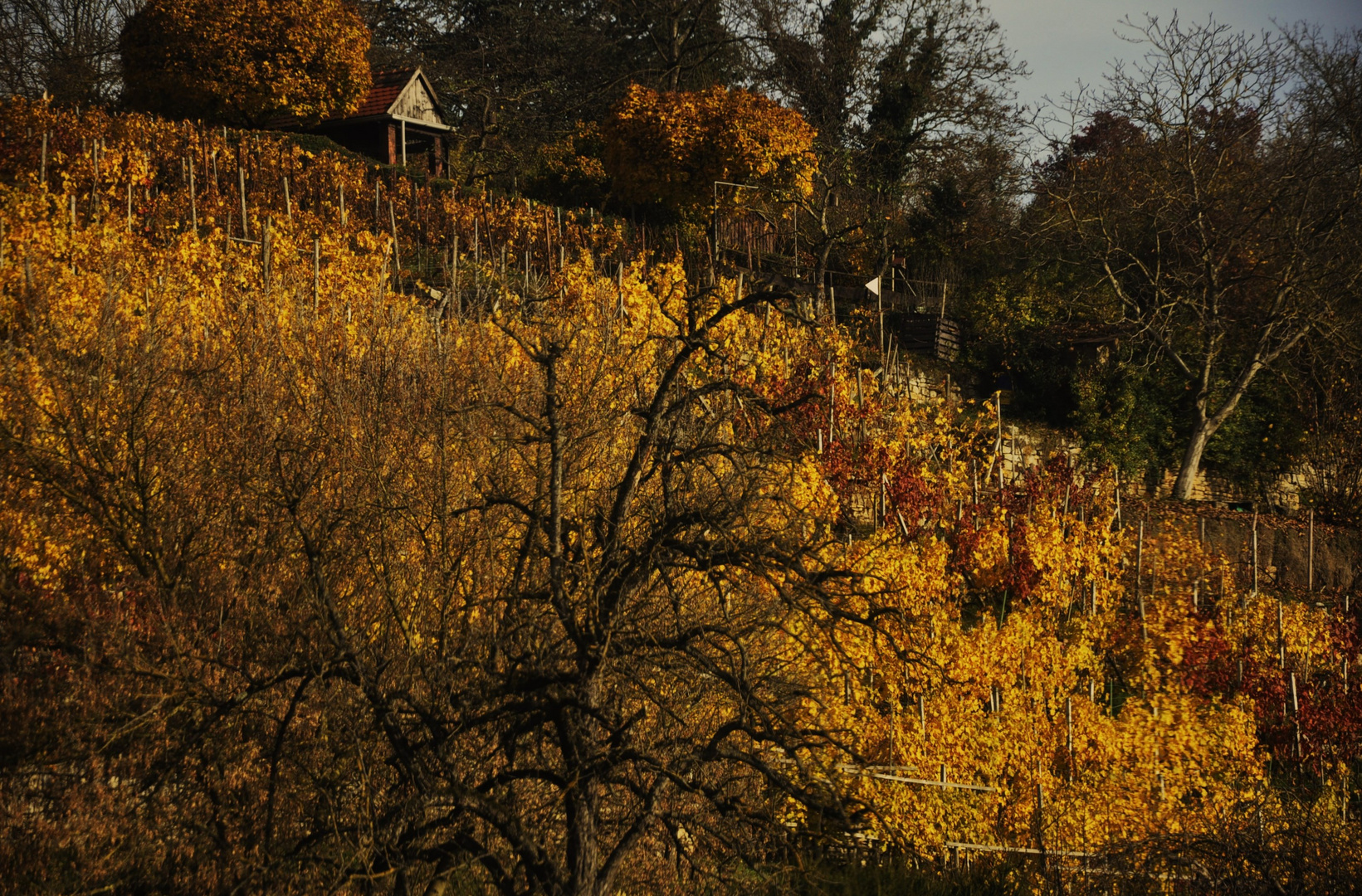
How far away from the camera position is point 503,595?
7273 millimetres

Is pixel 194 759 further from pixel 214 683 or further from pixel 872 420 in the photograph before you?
pixel 872 420

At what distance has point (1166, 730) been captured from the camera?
41.4ft

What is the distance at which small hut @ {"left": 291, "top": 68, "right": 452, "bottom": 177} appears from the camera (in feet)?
80.4

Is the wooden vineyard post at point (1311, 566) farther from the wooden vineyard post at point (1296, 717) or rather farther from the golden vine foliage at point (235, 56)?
the golden vine foliage at point (235, 56)

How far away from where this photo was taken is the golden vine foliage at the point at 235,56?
66.4 ft

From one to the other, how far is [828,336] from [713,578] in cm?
1288

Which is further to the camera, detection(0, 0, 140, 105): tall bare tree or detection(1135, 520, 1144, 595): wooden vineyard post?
detection(0, 0, 140, 105): tall bare tree

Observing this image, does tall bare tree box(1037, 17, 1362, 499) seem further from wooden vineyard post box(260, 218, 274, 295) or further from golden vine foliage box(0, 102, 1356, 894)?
wooden vineyard post box(260, 218, 274, 295)

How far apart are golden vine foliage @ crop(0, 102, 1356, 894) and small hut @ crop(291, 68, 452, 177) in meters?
6.80

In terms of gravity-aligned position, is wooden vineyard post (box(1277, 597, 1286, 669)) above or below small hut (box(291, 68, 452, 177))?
below

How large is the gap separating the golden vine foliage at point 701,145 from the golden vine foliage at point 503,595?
4.83m

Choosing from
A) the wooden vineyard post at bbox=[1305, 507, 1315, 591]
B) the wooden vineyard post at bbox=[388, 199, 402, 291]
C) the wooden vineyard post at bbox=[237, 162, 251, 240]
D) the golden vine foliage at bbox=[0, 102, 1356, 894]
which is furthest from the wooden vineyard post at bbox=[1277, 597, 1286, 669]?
the wooden vineyard post at bbox=[237, 162, 251, 240]

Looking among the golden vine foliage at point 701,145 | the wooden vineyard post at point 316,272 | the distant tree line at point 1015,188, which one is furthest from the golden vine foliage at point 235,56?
the golden vine foliage at point 701,145

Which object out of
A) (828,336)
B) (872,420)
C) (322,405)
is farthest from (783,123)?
(322,405)
